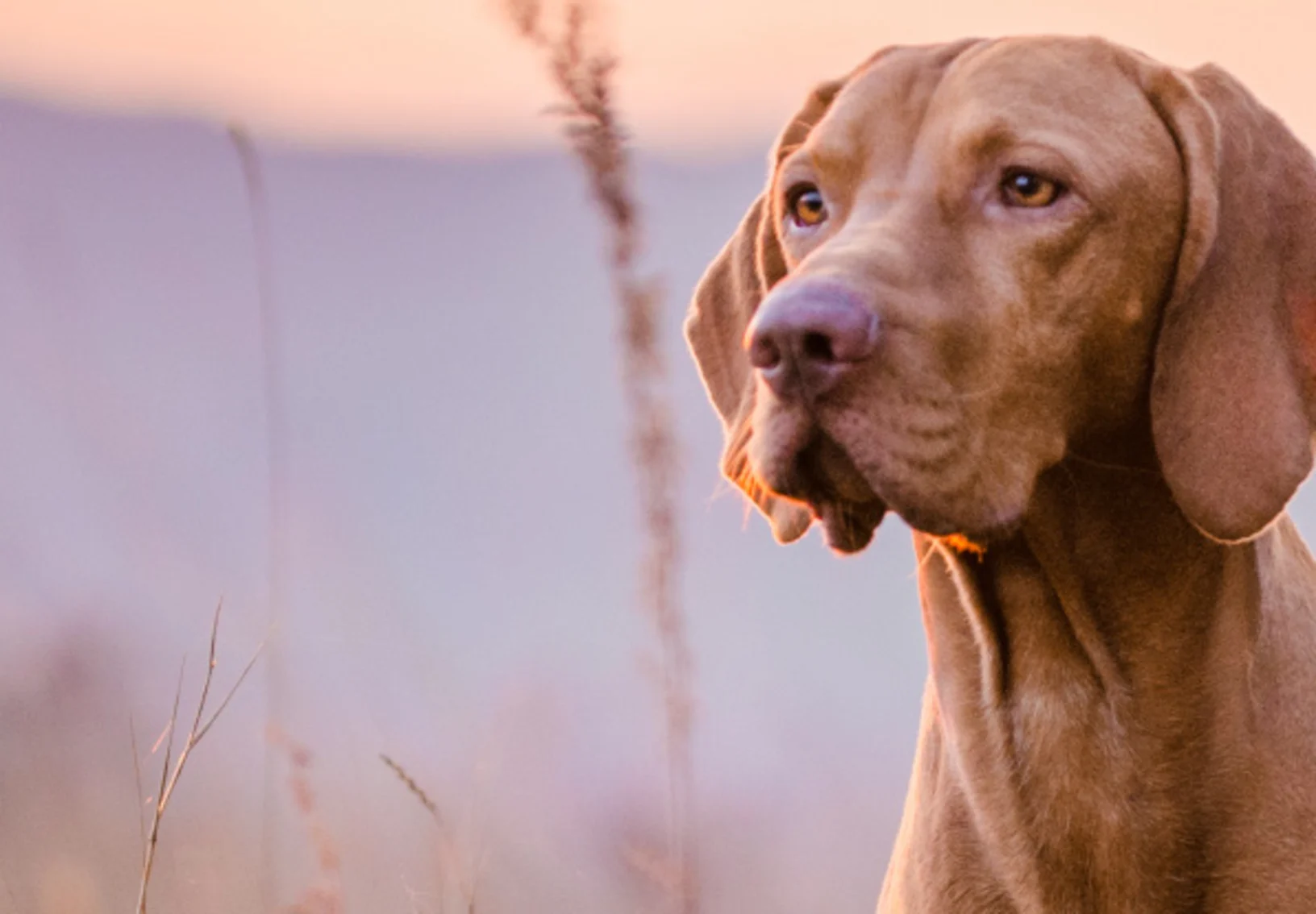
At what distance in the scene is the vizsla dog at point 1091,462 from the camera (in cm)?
423

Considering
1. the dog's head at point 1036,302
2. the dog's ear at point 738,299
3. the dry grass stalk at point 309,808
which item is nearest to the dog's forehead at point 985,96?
the dog's head at point 1036,302

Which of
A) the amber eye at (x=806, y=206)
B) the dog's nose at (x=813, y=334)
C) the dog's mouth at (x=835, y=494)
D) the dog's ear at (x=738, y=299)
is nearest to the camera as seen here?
the dog's nose at (x=813, y=334)

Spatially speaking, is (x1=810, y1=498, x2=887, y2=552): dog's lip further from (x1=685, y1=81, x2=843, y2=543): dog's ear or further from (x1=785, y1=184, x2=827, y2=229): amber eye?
(x1=785, y1=184, x2=827, y2=229): amber eye

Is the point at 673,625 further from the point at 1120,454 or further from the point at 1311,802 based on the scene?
the point at 1311,802

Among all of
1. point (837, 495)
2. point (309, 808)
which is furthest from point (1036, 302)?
point (309, 808)

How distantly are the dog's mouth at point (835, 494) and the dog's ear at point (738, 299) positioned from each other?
0.47 metres

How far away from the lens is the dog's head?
409cm

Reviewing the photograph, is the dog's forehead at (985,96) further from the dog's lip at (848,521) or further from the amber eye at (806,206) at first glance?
the dog's lip at (848,521)

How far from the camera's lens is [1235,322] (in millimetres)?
4375

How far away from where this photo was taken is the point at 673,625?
4.59 meters

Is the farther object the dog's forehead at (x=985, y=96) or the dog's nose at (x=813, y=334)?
the dog's forehead at (x=985, y=96)

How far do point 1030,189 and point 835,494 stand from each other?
639mm

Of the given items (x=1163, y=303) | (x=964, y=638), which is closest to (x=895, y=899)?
(x=964, y=638)

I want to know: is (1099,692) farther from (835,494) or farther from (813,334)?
(813,334)
